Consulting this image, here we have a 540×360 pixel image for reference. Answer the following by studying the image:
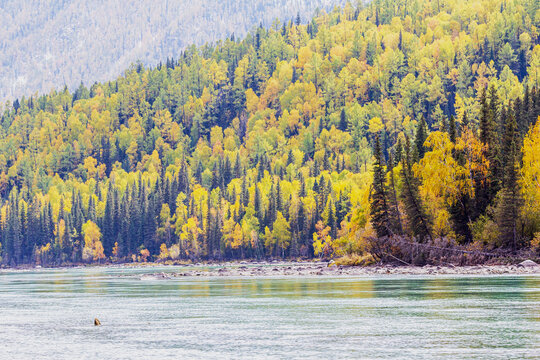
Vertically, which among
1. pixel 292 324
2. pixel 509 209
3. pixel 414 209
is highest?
pixel 414 209

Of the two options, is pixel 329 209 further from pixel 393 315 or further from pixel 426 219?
pixel 393 315

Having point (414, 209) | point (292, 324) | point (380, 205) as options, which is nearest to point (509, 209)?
point (414, 209)

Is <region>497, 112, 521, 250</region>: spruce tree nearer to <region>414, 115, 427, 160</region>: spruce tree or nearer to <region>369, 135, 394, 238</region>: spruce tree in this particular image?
<region>369, 135, 394, 238</region>: spruce tree

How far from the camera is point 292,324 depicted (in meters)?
40.3

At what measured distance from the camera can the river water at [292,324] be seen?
32.0 metres

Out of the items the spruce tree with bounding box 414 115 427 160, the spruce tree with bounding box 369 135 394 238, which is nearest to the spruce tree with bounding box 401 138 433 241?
the spruce tree with bounding box 369 135 394 238

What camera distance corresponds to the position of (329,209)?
18500 cm

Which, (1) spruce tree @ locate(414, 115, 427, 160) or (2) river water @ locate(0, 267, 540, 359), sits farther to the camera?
(1) spruce tree @ locate(414, 115, 427, 160)

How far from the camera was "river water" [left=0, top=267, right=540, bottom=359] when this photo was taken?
3200 cm

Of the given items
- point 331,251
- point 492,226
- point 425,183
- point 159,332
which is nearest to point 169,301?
point 159,332

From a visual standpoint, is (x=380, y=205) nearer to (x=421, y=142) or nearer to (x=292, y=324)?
(x=421, y=142)

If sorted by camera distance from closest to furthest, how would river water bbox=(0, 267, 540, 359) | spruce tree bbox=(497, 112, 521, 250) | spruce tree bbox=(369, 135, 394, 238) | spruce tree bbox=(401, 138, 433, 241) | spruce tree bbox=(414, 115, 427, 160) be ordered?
river water bbox=(0, 267, 540, 359)
spruce tree bbox=(497, 112, 521, 250)
spruce tree bbox=(401, 138, 433, 241)
spruce tree bbox=(369, 135, 394, 238)
spruce tree bbox=(414, 115, 427, 160)

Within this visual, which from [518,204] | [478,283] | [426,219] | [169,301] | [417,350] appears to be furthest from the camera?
[426,219]

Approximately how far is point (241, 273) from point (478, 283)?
161 feet
